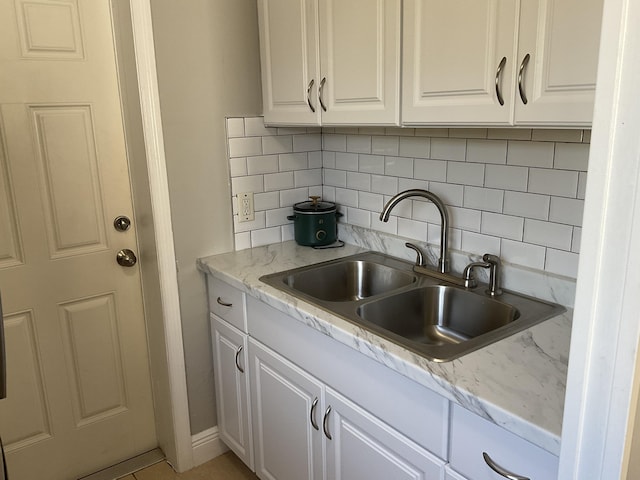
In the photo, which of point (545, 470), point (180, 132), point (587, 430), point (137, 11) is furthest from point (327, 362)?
point (137, 11)

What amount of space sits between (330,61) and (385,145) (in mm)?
432

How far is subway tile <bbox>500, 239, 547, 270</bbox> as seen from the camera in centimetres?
162

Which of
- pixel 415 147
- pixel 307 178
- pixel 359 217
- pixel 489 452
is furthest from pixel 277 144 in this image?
pixel 489 452

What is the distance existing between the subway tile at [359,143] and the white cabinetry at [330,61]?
32 centimetres

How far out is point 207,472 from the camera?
225 cm

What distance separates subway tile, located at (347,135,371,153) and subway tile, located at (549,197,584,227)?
81 cm

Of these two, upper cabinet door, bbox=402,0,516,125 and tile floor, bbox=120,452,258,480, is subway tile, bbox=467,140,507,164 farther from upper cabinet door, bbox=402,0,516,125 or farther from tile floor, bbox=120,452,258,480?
Answer: tile floor, bbox=120,452,258,480

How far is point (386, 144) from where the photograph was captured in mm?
2062

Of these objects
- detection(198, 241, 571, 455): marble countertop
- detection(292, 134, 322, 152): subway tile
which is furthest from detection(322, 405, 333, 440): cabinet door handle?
detection(292, 134, 322, 152): subway tile

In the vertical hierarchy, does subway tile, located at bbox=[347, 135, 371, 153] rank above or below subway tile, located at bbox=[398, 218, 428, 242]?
above

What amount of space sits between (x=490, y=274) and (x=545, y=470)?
739mm

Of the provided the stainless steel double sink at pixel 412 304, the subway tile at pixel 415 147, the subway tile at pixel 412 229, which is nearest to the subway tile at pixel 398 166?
the subway tile at pixel 415 147

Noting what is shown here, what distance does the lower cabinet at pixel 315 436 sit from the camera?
1377 millimetres

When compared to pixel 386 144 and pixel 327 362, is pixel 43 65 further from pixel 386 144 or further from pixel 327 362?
pixel 327 362
